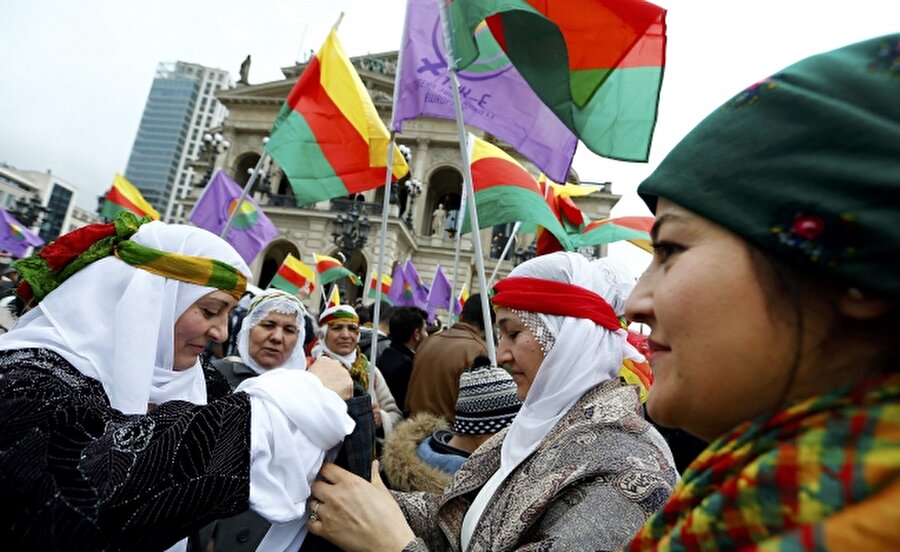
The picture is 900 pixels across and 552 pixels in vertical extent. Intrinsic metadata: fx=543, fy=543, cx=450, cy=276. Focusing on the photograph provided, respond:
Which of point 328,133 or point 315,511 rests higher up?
point 328,133

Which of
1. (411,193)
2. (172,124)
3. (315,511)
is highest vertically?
(172,124)

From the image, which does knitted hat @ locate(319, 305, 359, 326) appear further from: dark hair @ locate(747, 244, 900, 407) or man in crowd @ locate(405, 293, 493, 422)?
dark hair @ locate(747, 244, 900, 407)

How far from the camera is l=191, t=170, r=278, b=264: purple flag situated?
7.44m

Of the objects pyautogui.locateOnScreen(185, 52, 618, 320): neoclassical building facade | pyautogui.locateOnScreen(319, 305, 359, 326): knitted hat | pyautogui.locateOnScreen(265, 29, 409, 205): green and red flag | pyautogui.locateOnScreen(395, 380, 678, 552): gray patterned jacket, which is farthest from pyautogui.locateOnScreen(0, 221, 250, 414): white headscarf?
pyautogui.locateOnScreen(185, 52, 618, 320): neoclassical building facade

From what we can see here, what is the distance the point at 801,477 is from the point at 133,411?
5.50 feet

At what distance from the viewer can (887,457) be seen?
0.46 metres

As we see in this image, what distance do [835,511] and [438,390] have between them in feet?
11.5

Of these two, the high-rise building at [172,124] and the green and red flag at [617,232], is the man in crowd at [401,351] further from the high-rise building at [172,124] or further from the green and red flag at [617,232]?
the high-rise building at [172,124]

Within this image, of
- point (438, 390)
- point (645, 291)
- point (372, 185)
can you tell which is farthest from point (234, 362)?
point (645, 291)

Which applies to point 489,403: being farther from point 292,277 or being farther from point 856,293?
point 292,277

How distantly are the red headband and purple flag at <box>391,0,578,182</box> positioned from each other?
1495 mm

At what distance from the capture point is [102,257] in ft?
5.82

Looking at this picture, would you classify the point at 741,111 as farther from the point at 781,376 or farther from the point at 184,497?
the point at 184,497

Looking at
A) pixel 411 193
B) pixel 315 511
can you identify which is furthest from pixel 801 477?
pixel 411 193
